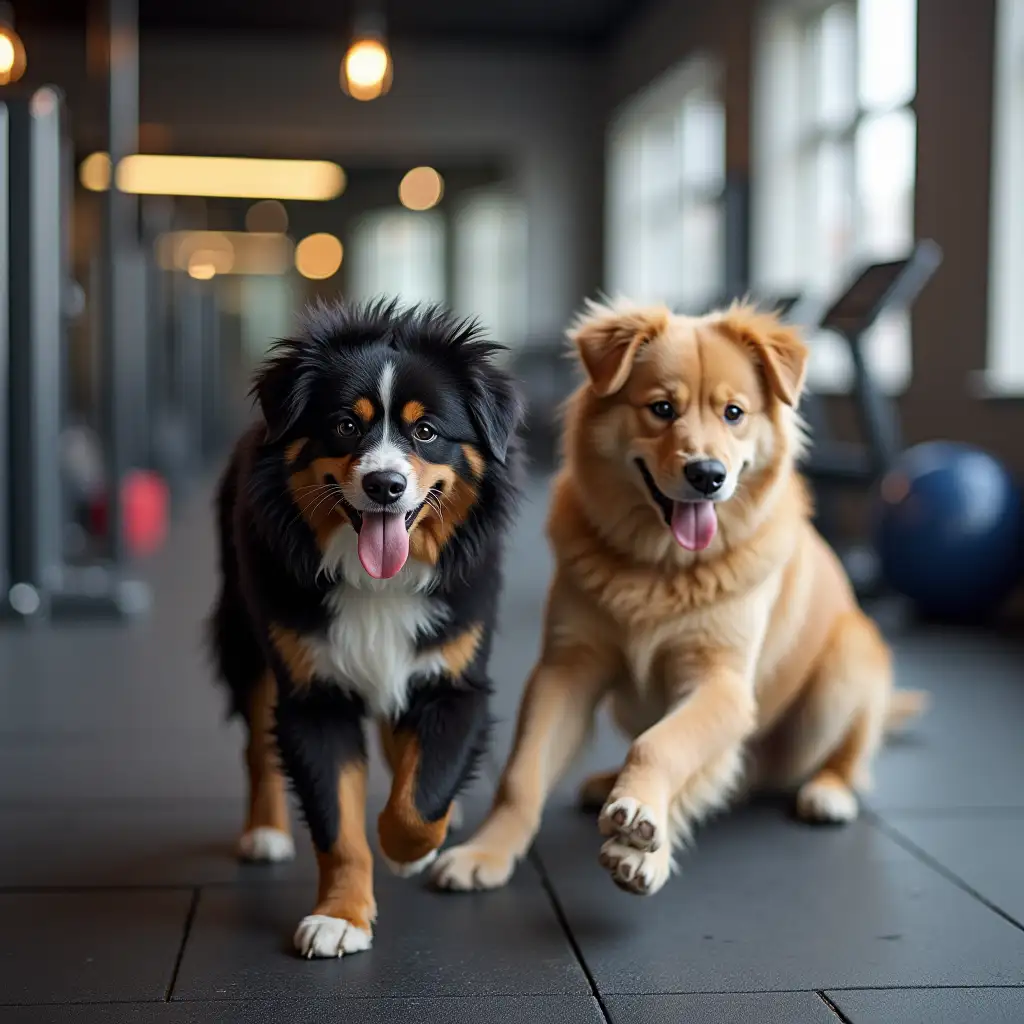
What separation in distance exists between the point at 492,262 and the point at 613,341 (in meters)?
17.0

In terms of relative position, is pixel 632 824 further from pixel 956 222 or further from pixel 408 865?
pixel 956 222

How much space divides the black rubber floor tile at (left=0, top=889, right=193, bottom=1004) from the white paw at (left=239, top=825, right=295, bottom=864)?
0.60 ft

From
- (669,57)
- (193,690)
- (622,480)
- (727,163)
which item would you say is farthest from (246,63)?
(622,480)

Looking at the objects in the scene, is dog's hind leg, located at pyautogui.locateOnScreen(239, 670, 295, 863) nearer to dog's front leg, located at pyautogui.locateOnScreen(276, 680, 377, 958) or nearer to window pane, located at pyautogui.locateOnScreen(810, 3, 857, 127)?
dog's front leg, located at pyautogui.locateOnScreen(276, 680, 377, 958)

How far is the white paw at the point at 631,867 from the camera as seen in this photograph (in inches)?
88.6

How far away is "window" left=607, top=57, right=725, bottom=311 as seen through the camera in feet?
42.7

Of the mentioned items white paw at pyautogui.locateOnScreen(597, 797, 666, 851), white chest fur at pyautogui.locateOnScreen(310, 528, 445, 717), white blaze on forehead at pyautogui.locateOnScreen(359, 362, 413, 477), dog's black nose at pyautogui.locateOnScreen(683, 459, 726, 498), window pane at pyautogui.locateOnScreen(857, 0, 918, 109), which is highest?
window pane at pyautogui.locateOnScreen(857, 0, 918, 109)

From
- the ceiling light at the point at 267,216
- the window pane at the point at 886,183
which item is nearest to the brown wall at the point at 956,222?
the window pane at the point at 886,183

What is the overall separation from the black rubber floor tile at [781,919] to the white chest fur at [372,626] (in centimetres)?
54

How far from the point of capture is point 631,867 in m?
2.25

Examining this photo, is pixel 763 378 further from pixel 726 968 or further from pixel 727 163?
pixel 727 163

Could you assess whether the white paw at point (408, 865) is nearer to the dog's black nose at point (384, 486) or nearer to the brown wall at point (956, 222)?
the dog's black nose at point (384, 486)

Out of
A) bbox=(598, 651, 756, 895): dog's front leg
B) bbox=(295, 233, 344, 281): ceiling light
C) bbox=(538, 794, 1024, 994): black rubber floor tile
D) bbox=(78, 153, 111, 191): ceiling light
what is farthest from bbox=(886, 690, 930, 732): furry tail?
bbox=(295, 233, 344, 281): ceiling light

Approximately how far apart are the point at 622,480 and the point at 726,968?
0.95 m
